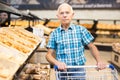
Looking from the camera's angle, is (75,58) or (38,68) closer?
(75,58)

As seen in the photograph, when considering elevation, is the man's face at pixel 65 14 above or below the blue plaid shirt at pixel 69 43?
above

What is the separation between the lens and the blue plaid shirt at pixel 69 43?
311 centimetres

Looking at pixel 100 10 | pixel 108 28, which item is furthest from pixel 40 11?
pixel 108 28

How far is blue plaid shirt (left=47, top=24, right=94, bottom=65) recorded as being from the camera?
3.11m

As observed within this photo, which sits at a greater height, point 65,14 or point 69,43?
point 65,14

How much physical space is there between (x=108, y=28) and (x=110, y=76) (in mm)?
9322

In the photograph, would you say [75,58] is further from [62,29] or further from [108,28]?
[108,28]

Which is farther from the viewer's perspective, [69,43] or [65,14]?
[69,43]

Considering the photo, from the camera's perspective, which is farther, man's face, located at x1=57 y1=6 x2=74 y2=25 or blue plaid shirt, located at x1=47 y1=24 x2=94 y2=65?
blue plaid shirt, located at x1=47 y1=24 x2=94 y2=65

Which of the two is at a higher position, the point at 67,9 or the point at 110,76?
the point at 67,9

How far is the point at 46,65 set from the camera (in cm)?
657

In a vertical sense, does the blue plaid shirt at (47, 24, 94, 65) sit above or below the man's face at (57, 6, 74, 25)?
below

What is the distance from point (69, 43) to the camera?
3.11 m

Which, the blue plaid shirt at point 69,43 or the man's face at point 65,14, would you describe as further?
the blue plaid shirt at point 69,43
